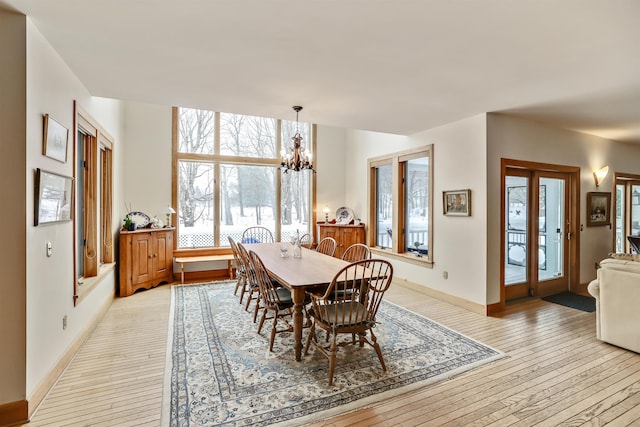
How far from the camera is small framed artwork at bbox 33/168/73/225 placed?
216 cm

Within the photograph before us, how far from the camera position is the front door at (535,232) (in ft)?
15.1

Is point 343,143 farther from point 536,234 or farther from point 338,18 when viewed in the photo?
point 338,18

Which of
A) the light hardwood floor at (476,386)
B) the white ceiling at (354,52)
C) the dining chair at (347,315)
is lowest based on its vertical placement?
the light hardwood floor at (476,386)

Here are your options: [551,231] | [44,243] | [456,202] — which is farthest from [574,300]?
[44,243]

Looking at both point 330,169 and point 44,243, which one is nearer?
point 44,243

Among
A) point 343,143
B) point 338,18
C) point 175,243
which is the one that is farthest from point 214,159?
point 338,18

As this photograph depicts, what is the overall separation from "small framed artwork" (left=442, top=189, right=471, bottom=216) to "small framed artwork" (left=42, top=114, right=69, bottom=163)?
177 inches

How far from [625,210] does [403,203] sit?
4.64 m

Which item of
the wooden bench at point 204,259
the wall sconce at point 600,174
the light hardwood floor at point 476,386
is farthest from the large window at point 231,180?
the wall sconce at point 600,174

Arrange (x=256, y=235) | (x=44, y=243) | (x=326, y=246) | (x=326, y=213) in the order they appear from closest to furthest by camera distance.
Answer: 1. (x=44, y=243)
2. (x=326, y=246)
3. (x=256, y=235)
4. (x=326, y=213)

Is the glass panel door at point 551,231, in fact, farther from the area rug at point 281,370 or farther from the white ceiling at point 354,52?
the area rug at point 281,370

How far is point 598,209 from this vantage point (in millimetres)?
5258

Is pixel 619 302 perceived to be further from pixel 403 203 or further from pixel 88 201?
pixel 88 201

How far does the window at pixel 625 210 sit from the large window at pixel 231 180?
6.18m
